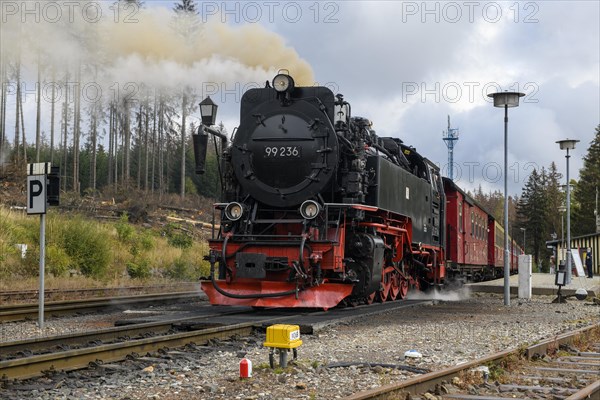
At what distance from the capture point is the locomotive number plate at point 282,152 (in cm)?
1207

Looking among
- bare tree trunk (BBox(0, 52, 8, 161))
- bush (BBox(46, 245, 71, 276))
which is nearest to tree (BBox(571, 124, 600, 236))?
bare tree trunk (BBox(0, 52, 8, 161))

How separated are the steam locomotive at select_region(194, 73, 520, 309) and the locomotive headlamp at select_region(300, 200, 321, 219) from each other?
0.06 feet

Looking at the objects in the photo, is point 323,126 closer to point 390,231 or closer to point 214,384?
point 390,231

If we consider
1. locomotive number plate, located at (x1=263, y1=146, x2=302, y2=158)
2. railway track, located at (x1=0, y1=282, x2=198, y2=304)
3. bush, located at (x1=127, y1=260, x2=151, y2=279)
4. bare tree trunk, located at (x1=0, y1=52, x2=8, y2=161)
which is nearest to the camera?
locomotive number plate, located at (x1=263, y1=146, x2=302, y2=158)

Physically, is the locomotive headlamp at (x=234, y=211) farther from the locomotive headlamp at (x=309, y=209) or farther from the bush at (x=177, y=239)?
the bush at (x=177, y=239)

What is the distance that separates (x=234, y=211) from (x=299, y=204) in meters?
1.13

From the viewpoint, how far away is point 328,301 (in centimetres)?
1154

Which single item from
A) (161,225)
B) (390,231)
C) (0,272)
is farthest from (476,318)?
(161,225)

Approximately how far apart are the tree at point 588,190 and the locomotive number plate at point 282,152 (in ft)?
221

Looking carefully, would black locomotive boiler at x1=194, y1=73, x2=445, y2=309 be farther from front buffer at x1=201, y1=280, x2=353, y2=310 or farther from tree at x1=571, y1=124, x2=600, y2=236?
tree at x1=571, y1=124, x2=600, y2=236

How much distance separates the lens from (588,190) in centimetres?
7438

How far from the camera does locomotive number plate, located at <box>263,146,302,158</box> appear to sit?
12069 mm

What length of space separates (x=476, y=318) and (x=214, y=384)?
23.7ft

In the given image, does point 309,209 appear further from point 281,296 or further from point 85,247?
point 85,247
